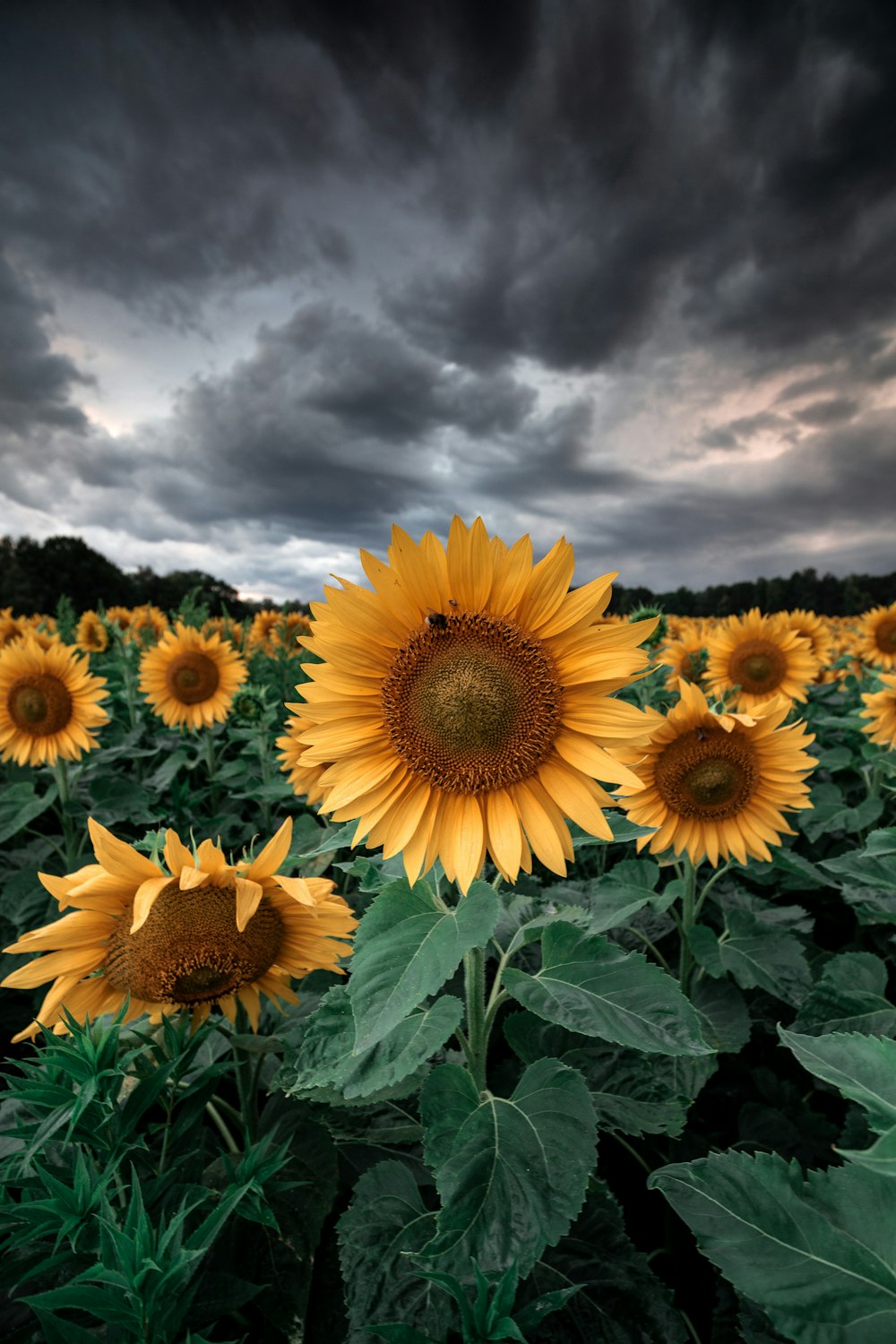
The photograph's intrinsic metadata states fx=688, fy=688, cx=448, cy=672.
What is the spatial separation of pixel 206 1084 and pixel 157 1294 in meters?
0.57

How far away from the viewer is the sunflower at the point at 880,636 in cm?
811

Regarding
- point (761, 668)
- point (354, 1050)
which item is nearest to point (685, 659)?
point (761, 668)

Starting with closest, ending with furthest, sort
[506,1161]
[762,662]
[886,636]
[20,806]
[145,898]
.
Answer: [506,1161] → [145,898] → [20,806] → [762,662] → [886,636]

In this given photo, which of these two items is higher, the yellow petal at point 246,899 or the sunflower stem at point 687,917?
the yellow petal at point 246,899

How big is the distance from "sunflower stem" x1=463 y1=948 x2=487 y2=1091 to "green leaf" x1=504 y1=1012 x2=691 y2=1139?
9 centimetres

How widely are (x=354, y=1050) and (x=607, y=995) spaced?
23.3 inches

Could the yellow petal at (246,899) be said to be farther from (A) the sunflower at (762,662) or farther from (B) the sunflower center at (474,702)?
(A) the sunflower at (762,662)

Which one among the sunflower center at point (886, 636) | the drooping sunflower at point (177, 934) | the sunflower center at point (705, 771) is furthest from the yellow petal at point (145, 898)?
the sunflower center at point (886, 636)

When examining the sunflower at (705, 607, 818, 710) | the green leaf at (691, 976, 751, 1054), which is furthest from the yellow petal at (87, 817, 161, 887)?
the sunflower at (705, 607, 818, 710)

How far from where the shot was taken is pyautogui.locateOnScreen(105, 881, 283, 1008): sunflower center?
181cm

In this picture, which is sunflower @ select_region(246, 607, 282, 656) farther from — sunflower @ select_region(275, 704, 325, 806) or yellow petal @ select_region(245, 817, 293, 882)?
yellow petal @ select_region(245, 817, 293, 882)

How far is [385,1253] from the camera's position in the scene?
1.62 m

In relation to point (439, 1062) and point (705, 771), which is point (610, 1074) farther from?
point (705, 771)

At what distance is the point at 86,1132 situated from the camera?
134 cm
